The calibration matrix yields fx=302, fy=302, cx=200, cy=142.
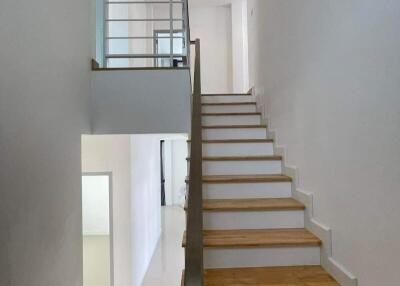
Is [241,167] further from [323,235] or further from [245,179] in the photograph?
[323,235]

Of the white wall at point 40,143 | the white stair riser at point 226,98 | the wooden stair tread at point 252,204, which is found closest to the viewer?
the white wall at point 40,143

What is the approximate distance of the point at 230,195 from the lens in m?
2.43

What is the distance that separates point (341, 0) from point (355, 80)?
470 mm

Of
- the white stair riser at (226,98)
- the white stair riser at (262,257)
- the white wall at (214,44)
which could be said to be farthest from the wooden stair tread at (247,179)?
the white wall at (214,44)

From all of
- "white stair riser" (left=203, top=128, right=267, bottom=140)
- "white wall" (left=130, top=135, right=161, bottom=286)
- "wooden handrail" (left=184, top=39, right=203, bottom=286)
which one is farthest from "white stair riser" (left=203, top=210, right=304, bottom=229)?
"white wall" (left=130, top=135, right=161, bottom=286)

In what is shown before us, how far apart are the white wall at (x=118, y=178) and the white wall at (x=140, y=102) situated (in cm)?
78

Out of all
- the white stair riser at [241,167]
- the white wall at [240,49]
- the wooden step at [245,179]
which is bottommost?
the wooden step at [245,179]

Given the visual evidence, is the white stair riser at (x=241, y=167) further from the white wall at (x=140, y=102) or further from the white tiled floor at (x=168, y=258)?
the white tiled floor at (x=168, y=258)

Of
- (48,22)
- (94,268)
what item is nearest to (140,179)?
(94,268)

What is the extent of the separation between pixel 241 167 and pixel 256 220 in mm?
677

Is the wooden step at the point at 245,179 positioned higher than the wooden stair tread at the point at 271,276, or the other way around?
the wooden step at the point at 245,179

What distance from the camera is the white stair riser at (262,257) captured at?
1.87m

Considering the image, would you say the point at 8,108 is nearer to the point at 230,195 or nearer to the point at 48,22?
the point at 48,22

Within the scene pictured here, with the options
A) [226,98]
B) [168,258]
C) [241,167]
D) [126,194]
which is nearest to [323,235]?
[241,167]
